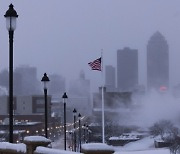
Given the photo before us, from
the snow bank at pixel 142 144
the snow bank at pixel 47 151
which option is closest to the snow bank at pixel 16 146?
the snow bank at pixel 47 151

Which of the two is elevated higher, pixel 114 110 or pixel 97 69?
pixel 97 69

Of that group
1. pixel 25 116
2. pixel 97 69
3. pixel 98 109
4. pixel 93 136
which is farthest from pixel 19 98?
pixel 97 69

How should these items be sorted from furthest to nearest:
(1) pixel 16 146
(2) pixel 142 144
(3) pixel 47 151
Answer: (2) pixel 142 144
(1) pixel 16 146
(3) pixel 47 151

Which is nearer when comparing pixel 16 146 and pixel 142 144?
pixel 16 146

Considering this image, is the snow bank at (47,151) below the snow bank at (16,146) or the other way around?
the other way around

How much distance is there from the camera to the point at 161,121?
14125cm

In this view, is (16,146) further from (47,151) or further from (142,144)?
(142,144)

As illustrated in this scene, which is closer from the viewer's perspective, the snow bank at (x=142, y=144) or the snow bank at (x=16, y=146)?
the snow bank at (x=16, y=146)

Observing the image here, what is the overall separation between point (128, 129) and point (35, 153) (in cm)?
14458

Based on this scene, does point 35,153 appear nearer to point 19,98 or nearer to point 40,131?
point 40,131

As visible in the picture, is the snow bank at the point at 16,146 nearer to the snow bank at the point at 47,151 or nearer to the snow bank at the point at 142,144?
the snow bank at the point at 47,151

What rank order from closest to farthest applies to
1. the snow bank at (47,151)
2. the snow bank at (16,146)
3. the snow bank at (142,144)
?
the snow bank at (47,151) → the snow bank at (16,146) → the snow bank at (142,144)

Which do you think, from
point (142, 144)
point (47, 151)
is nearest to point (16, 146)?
point (47, 151)

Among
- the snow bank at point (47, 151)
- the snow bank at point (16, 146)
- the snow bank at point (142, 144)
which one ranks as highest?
the snow bank at point (47, 151)
